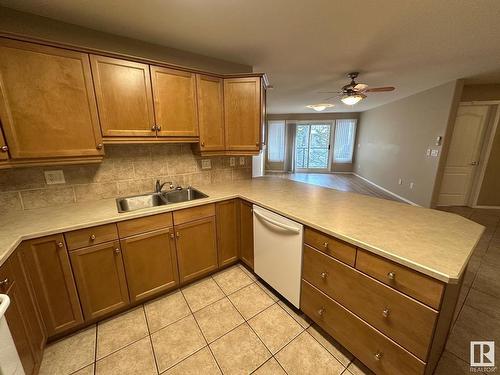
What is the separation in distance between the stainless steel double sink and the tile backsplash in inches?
4.0

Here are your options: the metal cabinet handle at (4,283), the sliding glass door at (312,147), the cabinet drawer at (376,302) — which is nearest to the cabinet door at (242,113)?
the cabinet drawer at (376,302)

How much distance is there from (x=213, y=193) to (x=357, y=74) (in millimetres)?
2828

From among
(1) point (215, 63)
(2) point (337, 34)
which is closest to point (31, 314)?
(1) point (215, 63)

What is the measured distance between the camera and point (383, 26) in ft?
5.71

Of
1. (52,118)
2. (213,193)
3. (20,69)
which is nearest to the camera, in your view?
(20,69)

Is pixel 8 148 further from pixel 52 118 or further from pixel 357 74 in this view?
pixel 357 74

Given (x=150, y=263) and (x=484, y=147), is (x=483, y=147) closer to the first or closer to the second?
(x=484, y=147)

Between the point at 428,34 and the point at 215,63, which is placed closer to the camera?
the point at 428,34

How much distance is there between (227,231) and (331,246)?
1.17m

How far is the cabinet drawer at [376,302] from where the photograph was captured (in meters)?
0.94

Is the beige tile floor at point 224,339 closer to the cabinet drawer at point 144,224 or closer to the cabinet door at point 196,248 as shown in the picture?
the cabinet door at point 196,248

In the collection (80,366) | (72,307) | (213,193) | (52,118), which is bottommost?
(80,366)

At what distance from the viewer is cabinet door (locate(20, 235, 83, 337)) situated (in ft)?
4.16

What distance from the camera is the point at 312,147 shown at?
834cm
